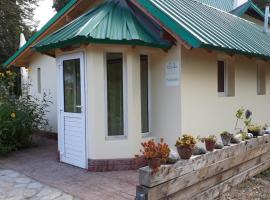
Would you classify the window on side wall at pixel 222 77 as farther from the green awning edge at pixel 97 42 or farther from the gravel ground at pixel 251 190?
the gravel ground at pixel 251 190

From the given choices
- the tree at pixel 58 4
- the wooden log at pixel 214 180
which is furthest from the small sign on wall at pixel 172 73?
the tree at pixel 58 4

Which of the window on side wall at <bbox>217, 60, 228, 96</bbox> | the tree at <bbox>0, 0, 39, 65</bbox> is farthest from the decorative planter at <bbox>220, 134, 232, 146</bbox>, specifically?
the tree at <bbox>0, 0, 39, 65</bbox>

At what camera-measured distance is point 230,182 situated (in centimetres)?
530

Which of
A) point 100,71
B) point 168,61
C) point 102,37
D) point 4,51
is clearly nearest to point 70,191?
point 100,71

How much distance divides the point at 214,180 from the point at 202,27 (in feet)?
10.8

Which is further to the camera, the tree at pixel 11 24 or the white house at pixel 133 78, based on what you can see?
the tree at pixel 11 24

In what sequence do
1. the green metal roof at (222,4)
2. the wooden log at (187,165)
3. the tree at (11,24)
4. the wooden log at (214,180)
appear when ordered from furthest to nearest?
the tree at (11,24), the green metal roof at (222,4), the wooden log at (214,180), the wooden log at (187,165)

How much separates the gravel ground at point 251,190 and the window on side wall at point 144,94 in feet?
7.74

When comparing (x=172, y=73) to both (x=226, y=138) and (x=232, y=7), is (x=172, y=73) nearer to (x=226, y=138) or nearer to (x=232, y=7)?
(x=226, y=138)

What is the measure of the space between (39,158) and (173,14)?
464cm

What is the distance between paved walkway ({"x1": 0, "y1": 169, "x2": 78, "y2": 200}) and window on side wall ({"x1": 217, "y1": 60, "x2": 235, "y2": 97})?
16.3 feet

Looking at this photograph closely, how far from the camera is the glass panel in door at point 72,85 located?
6.71m

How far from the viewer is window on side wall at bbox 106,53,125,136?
6527mm

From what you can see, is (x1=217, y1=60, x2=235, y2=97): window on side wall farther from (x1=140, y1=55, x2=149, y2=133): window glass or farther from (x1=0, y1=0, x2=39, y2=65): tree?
(x1=0, y1=0, x2=39, y2=65): tree
